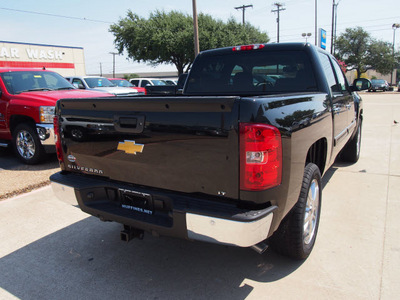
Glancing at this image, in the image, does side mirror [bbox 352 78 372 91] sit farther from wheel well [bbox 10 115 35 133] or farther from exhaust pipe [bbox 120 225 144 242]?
wheel well [bbox 10 115 35 133]

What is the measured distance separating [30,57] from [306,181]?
3521 centimetres

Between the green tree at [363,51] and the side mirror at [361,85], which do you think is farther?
the green tree at [363,51]

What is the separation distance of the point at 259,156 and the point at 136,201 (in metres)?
1.08

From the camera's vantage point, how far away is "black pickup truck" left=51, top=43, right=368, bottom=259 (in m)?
2.11

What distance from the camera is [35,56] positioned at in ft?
106

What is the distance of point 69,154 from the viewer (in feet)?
9.90

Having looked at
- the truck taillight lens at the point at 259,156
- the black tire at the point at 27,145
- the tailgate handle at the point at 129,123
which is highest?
the tailgate handle at the point at 129,123

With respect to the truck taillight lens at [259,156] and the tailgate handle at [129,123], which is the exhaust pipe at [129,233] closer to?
the tailgate handle at [129,123]

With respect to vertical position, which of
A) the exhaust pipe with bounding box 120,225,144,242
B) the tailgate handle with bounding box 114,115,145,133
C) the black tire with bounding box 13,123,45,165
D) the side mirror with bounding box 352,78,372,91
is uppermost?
the side mirror with bounding box 352,78,372,91

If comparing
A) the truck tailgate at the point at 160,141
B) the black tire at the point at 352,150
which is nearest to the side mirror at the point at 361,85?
the black tire at the point at 352,150

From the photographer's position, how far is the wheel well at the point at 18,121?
6312 mm

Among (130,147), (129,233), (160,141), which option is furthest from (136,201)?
(160,141)

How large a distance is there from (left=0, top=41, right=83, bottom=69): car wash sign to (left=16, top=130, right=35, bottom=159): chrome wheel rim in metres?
26.5

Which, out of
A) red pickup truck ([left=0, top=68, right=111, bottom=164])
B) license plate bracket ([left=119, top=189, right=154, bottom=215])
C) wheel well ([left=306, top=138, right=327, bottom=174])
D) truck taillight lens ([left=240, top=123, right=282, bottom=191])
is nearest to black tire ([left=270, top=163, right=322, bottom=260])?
wheel well ([left=306, top=138, right=327, bottom=174])
